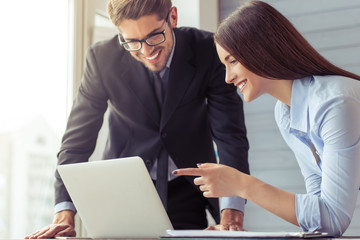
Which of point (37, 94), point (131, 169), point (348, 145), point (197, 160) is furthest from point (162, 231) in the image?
point (37, 94)

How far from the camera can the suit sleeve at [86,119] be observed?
186cm

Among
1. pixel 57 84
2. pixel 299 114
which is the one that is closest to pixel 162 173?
pixel 299 114

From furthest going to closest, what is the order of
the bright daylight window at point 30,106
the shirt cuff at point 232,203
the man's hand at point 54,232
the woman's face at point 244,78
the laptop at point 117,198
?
the bright daylight window at point 30,106 < the shirt cuff at point 232,203 < the woman's face at point 244,78 < the man's hand at point 54,232 < the laptop at point 117,198

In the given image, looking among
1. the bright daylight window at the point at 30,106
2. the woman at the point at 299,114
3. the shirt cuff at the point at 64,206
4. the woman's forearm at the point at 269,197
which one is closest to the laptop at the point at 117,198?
the woman at the point at 299,114

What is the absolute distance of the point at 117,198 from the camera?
1256 mm

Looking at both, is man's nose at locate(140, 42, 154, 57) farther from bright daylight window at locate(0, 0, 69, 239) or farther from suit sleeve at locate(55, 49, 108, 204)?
bright daylight window at locate(0, 0, 69, 239)

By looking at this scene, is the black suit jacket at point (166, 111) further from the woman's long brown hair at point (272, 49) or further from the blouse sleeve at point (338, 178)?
the blouse sleeve at point (338, 178)

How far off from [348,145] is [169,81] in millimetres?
826

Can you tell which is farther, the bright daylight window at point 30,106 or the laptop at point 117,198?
the bright daylight window at point 30,106

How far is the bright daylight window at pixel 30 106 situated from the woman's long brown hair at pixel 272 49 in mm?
1271

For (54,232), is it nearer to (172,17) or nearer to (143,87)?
(143,87)

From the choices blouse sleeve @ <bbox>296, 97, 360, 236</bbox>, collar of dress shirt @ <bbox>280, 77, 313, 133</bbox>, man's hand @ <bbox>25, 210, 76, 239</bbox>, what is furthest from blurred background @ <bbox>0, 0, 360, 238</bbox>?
blouse sleeve @ <bbox>296, 97, 360, 236</bbox>

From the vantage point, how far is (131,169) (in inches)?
47.3

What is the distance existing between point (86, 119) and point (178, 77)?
397mm
